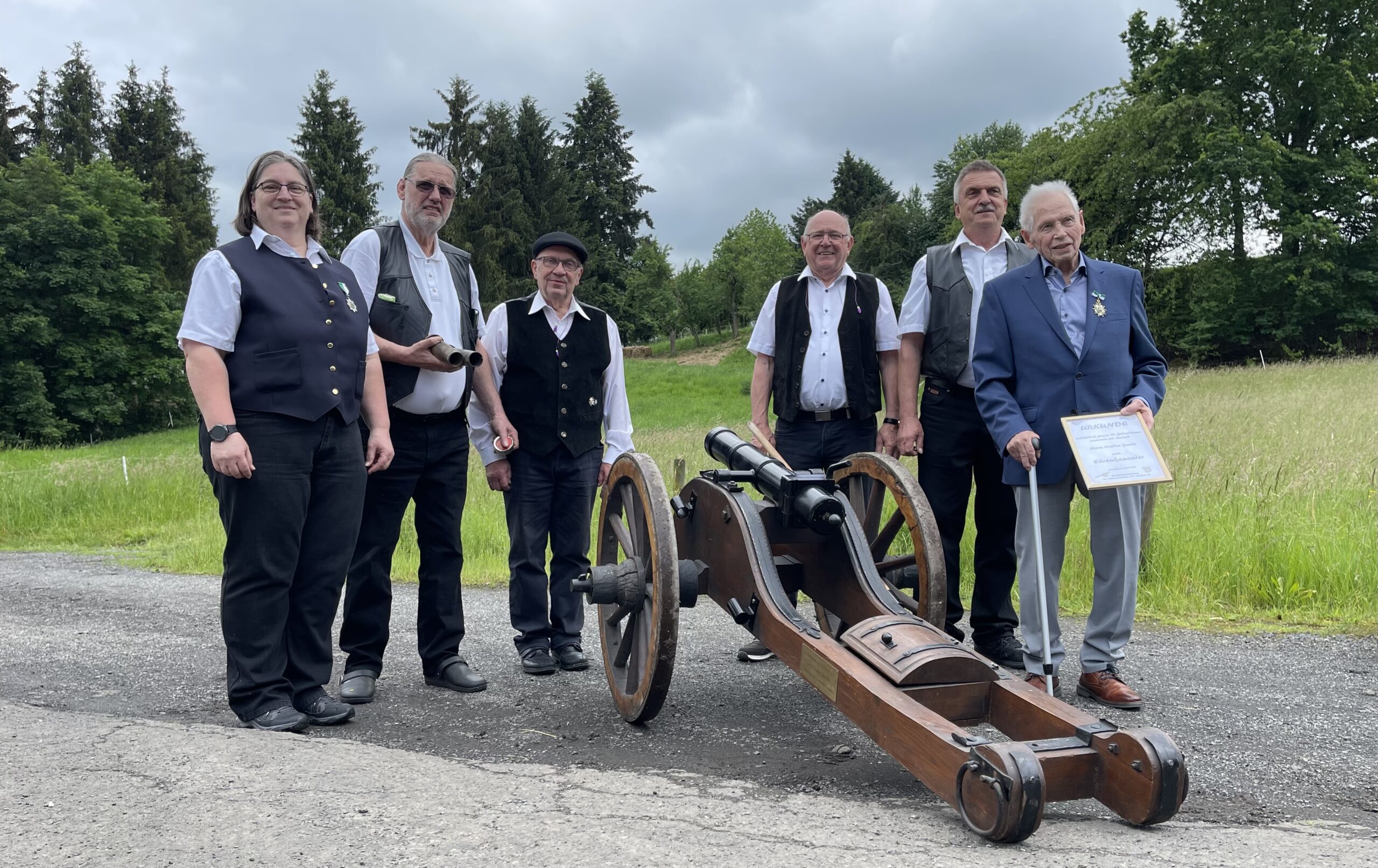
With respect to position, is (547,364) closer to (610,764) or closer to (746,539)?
(746,539)

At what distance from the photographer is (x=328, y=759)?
3.15 m

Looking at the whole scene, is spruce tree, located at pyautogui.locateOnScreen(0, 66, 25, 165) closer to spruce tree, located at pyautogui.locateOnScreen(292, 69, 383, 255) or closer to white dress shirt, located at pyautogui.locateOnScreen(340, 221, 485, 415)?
spruce tree, located at pyautogui.locateOnScreen(292, 69, 383, 255)

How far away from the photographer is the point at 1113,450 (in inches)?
148

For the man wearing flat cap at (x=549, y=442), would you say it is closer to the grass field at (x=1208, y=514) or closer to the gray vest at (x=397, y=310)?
the gray vest at (x=397, y=310)

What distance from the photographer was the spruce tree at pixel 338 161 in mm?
43031

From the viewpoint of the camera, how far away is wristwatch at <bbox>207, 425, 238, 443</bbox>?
3572 mm

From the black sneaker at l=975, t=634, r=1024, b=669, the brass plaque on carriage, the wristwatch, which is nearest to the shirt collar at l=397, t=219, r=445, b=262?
the wristwatch

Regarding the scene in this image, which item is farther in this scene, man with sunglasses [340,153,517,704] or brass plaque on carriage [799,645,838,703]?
man with sunglasses [340,153,517,704]

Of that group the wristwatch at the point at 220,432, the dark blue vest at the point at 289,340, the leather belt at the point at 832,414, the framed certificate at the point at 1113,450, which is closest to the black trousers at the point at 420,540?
the dark blue vest at the point at 289,340

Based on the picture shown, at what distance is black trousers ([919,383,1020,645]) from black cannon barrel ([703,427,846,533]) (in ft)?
3.12

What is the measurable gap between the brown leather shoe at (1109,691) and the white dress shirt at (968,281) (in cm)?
137

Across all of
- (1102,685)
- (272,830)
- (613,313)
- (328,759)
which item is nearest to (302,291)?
(328,759)

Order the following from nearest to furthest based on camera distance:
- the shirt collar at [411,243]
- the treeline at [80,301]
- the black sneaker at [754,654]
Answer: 1. the shirt collar at [411,243]
2. the black sneaker at [754,654]
3. the treeline at [80,301]

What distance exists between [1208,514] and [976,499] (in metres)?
2.67
